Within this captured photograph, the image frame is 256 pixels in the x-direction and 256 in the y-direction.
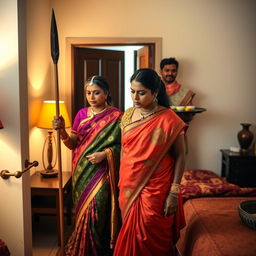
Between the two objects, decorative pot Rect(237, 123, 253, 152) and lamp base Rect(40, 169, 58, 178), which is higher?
decorative pot Rect(237, 123, 253, 152)

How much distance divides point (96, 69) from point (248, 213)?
243 centimetres

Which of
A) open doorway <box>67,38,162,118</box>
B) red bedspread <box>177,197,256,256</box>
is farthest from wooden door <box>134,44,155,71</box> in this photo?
red bedspread <box>177,197,256,256</box>

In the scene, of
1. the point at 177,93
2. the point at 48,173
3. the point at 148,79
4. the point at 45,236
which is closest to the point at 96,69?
the point at 177,93

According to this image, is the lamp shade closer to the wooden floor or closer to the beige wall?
the beige wall

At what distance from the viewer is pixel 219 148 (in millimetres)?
3621

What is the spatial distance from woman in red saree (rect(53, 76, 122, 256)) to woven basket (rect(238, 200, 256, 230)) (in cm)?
87

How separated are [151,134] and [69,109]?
1.85 m

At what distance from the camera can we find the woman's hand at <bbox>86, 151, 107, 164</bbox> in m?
2.26

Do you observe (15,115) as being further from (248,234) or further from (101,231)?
(248,234)

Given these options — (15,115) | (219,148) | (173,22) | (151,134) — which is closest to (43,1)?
(173,22)

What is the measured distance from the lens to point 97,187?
2330 millimetres

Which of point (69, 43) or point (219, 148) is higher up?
point (69, 43)

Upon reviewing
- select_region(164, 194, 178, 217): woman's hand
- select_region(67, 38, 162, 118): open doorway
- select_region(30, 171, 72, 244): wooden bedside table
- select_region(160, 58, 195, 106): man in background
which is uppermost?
select_region(67, 38, 162, 118): open doorway

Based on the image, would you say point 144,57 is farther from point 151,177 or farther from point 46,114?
point 151,177
